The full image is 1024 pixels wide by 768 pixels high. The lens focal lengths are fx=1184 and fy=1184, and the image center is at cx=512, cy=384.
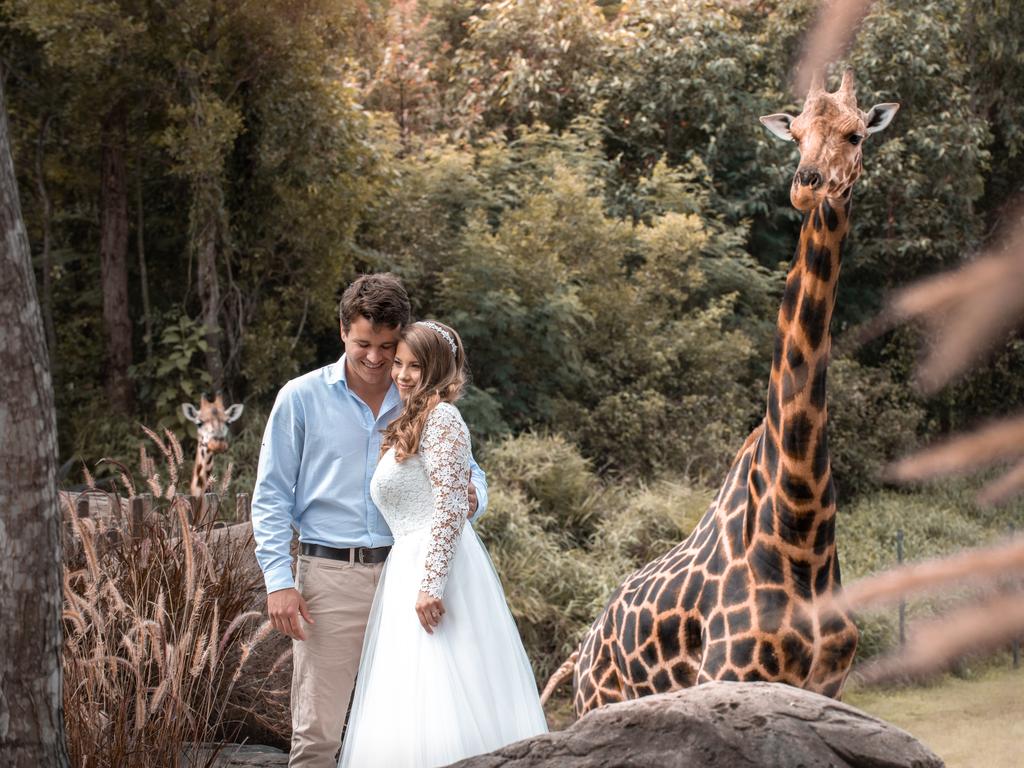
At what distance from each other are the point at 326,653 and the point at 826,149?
2120mm

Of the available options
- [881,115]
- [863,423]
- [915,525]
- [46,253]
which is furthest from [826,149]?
[863,423]

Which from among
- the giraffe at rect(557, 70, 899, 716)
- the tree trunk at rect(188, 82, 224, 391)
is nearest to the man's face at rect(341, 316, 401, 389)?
the giraffe at rect(557, 70, 899, 716)

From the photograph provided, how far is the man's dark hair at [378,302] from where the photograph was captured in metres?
3.52

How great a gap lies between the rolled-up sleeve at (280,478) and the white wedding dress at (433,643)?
0.28m

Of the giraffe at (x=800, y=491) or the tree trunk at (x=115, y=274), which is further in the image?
the tree trunk at (x=115, y=274)

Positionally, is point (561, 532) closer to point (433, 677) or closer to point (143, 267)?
point (143, 267)

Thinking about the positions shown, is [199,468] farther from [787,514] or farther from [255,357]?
[787,514]

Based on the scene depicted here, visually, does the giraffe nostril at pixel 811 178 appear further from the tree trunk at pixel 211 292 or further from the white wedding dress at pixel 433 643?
the tree trunk at pixel 211 292

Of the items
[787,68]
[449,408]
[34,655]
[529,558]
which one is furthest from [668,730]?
[787,68]

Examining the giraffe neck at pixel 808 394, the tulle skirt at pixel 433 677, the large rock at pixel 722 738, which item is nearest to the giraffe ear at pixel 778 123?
the giraffe neck at pixel 808 394

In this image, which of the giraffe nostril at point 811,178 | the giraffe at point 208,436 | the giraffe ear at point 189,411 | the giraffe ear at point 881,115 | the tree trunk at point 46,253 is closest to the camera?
the giraffe nostril at point 811,178

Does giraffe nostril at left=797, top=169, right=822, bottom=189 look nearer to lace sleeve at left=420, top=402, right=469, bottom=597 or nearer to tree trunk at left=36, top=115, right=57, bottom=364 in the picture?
lace sleeve at left=420, top=402, right=469, bottom=597

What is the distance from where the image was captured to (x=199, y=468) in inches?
315

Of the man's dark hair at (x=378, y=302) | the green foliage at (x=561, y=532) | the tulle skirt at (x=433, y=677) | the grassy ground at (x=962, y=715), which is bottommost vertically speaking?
the grassy ground at (x=962, y=715)
